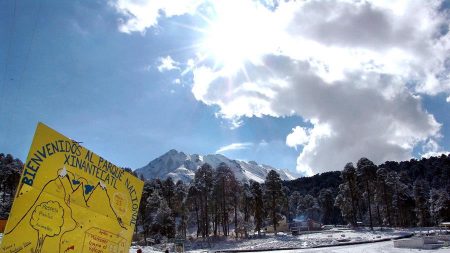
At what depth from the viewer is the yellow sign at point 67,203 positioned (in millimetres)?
12367

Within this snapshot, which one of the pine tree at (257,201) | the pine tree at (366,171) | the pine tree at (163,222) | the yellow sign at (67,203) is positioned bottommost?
the yellow sign at (67,203)

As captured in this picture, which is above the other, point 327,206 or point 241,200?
point 327,206

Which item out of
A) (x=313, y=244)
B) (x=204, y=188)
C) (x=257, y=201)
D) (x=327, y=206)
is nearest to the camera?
(x=313, y=244)

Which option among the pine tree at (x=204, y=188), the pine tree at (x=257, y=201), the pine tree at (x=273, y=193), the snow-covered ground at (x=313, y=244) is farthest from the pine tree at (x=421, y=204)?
the pine tree at (x=204, y=188)

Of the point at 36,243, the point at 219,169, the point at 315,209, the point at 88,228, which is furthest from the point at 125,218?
the point at 315,209

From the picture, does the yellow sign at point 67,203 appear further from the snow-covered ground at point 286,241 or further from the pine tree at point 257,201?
the pine tree at point 257,201

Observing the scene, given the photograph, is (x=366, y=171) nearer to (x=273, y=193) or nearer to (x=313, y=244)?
(x=273, y=193)

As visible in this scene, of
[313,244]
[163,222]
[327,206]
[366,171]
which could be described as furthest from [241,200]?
[327,206]

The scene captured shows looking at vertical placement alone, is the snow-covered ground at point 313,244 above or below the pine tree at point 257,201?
below

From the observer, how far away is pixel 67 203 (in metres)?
14.1

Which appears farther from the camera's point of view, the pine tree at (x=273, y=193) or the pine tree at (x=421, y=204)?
the pine tree at (x=421, y=204)

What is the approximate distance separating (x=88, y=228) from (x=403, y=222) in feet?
314

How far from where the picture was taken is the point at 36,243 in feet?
41.7

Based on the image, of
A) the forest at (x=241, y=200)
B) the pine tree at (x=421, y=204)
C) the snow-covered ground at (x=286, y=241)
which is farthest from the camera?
the pine tree at (x=421, y=204)
